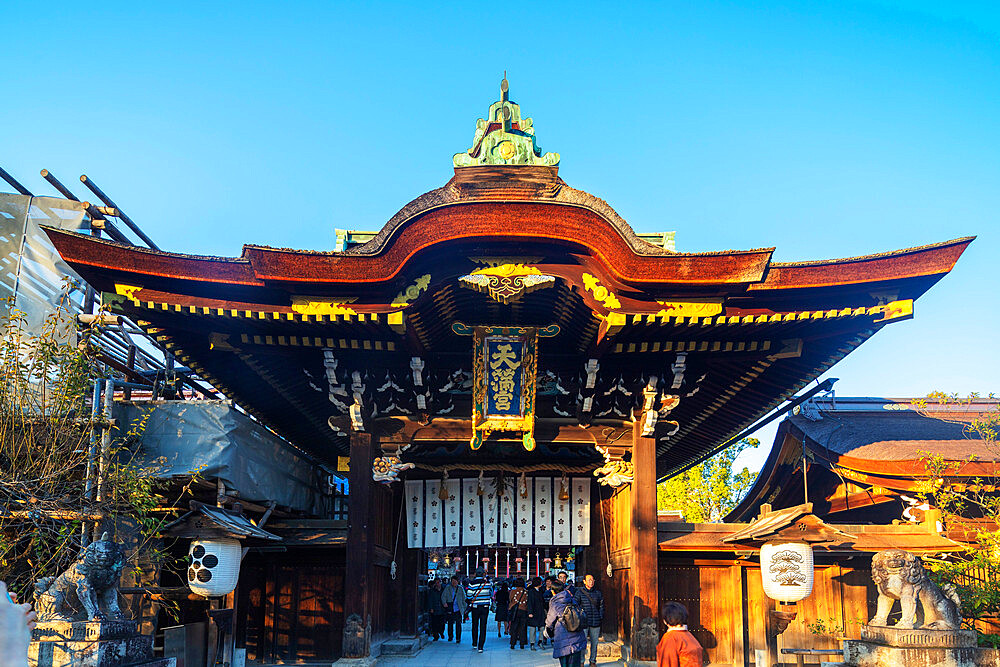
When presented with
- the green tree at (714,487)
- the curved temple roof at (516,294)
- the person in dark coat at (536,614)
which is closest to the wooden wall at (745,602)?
the curved temple roof at (516,294)

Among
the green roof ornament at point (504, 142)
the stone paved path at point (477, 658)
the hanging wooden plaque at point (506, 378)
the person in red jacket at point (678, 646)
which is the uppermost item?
the green roof ornament at point (504, 142)

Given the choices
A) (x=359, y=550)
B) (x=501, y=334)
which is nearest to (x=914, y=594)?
(x=501, y=334)

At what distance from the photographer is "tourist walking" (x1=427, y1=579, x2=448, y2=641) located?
59.3 ft

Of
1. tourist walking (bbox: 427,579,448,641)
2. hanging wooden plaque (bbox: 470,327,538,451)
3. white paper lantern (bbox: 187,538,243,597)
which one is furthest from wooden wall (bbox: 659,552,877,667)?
tourist walking (bbox: 427,579,448,641)

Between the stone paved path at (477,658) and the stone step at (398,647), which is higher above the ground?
the stone step at (398,647)

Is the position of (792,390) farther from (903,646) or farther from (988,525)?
(903,646)

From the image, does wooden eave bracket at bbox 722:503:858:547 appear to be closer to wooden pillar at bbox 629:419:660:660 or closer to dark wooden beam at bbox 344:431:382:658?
wooden pillar at bbox 629:419:660:660

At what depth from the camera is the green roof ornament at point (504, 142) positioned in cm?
1141

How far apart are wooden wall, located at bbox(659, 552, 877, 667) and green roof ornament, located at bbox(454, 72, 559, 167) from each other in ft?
21.6

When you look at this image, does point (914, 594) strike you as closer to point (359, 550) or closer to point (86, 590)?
point (359, 550)

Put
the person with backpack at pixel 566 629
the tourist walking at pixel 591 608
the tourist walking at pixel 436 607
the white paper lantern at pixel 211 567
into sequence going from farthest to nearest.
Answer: the tourist walking at pixel 436 607
the tourist walking at pixel 591 608
the white paper lantern at pixel 211 567
the person with backpack at pixel 566 629

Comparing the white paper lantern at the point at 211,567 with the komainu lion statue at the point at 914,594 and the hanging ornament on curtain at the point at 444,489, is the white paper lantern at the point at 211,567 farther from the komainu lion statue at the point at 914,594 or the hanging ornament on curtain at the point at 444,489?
the komainu lion statue at the point at 914,594

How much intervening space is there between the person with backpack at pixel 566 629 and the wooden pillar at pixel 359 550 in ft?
9.98

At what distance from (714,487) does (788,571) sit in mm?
18412
